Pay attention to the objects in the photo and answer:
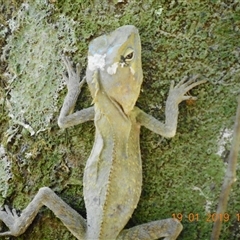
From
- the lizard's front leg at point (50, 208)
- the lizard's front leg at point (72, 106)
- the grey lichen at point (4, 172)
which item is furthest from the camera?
the grey lichen at point (4, 172)

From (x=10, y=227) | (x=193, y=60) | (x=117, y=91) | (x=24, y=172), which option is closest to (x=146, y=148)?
(x=117, y=91)

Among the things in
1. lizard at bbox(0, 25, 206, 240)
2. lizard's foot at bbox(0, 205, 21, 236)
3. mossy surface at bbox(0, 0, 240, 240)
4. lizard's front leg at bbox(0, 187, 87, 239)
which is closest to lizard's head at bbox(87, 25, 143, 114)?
lizard at bbox(0, 25, 206, 240)

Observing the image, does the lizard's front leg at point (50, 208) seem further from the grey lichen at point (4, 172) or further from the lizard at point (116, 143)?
the grey lichen at point (4, 172)

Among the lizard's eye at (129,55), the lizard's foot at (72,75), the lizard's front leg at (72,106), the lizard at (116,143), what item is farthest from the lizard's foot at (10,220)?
the lizard's eye at (129,55)

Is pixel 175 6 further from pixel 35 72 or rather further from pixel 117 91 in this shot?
pixel 35 72

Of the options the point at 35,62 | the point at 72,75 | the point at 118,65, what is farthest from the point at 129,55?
the point at 35,62

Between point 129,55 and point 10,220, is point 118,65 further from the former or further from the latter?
point 10,220
